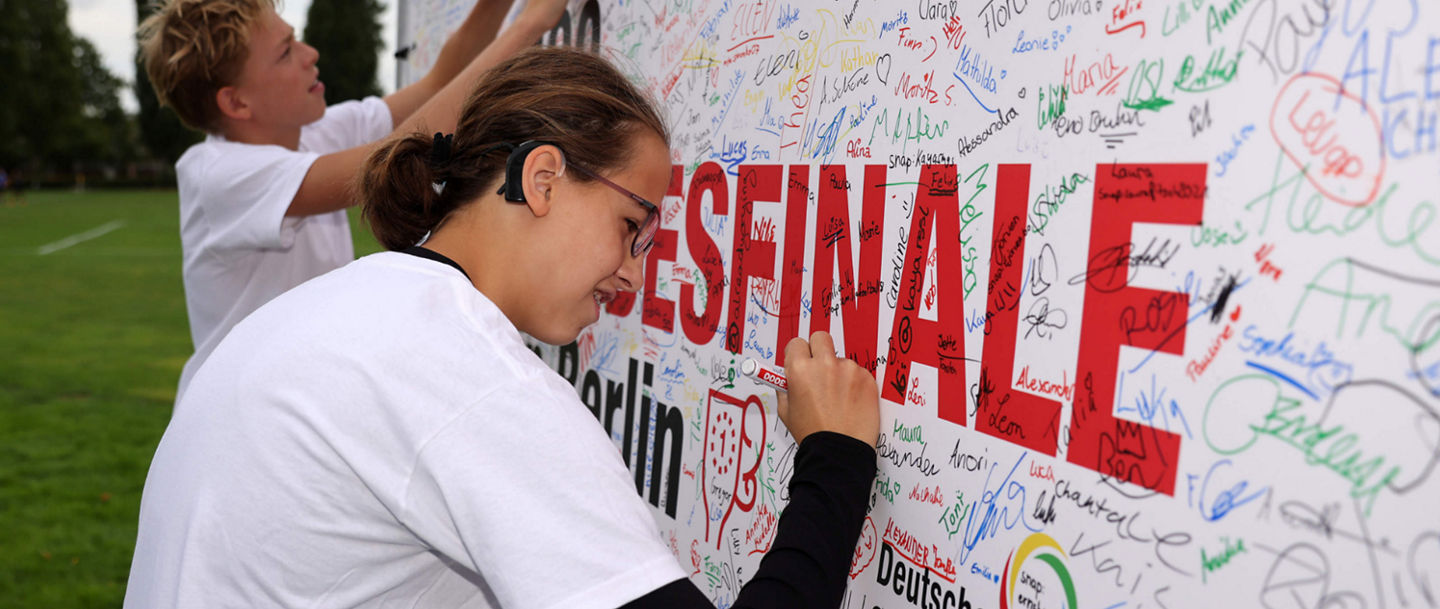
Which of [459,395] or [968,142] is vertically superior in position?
[968,142]

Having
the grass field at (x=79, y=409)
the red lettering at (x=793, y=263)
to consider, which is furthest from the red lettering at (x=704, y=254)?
the grass field at (x=79, y=409)

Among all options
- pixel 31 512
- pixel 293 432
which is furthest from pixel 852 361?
pixel 31 512

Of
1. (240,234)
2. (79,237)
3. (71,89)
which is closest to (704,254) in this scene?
(240,234)

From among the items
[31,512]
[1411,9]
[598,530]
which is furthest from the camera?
[31,512]

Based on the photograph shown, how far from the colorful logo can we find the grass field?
4.20 ft

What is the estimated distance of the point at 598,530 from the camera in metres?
1.13

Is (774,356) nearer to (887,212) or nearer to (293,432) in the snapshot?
(887,212)

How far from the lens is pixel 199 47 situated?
8.47 feet

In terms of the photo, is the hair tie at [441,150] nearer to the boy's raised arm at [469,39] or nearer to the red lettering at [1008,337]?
the red lettering at [1008,337]

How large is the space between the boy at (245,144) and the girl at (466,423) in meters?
0.90

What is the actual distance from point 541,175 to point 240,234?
1.46 meters

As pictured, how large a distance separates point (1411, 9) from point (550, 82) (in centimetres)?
102

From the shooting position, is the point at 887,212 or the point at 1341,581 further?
the point at 887,212

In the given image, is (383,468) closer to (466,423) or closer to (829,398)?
(466,423)
